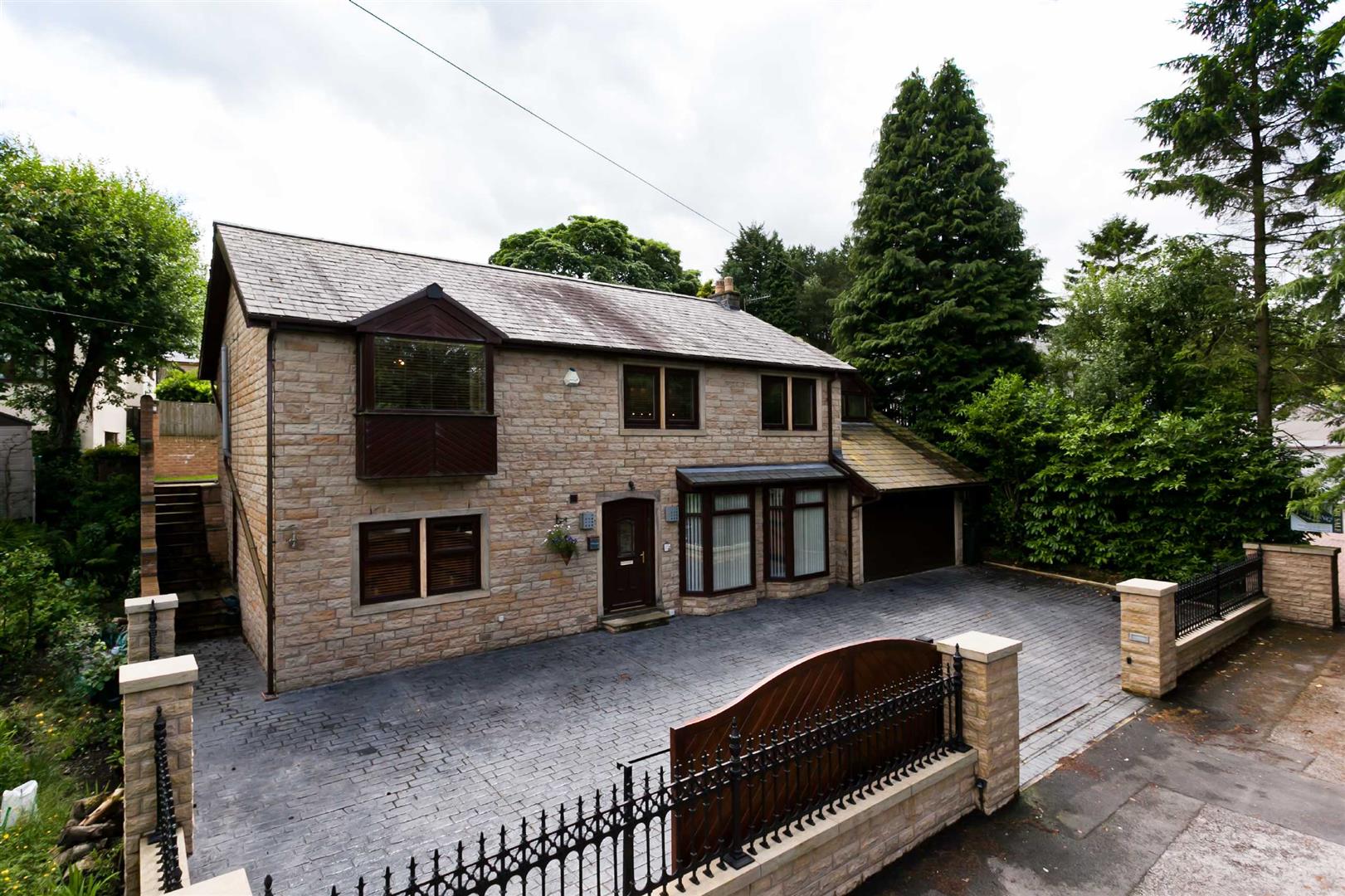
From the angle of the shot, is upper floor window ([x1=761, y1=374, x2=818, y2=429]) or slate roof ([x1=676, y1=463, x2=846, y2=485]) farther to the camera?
upper floor window ([x1=761, y1=374, x2=818, y2=429])

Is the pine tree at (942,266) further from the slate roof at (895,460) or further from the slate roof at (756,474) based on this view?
the slate roof at (756,474)

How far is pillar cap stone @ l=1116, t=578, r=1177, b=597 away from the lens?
8.27 m

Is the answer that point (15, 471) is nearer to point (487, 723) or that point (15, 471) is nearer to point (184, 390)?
point (184, 390)

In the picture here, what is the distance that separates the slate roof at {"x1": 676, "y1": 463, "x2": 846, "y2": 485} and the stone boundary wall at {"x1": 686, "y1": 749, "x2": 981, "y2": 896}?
7.80m

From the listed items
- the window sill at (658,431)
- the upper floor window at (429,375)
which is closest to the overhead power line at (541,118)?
the upper floor window at (429,375)

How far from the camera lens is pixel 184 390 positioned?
21844 mm

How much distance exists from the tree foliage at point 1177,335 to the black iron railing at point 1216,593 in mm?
5020

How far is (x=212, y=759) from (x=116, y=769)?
2.72 feet

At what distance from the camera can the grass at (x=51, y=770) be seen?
4.17 metres

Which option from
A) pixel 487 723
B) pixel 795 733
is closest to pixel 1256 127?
pixel 795 733

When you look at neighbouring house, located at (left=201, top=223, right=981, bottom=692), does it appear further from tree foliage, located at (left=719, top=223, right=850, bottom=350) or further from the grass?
tree foliage, located at (left=719, top=223, right=850, bottom=350)

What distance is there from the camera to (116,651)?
27.2 feet

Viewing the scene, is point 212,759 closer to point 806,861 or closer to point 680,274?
point 806,861

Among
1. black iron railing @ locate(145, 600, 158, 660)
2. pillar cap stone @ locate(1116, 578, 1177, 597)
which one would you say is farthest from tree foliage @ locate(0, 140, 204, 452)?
pillar cap stone @ locate(1116, 578, 1177, 597)
